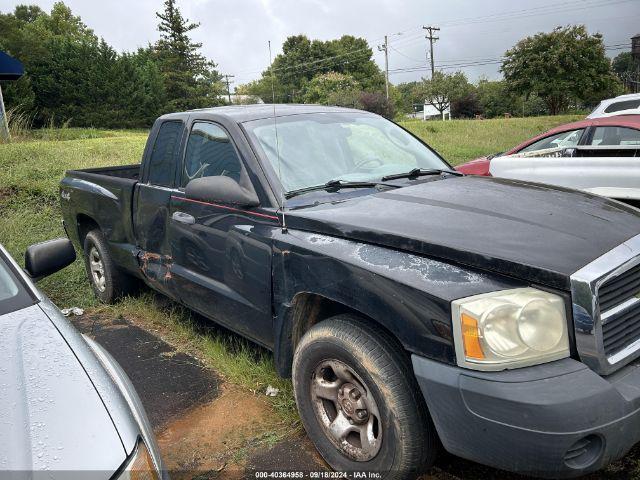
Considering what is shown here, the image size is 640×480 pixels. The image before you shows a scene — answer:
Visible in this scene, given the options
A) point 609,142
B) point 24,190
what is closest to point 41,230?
point 24,190

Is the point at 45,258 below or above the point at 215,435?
above

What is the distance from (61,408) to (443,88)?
227 feet

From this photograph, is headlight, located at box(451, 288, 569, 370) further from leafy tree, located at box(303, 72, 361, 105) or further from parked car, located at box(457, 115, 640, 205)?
leafy tree, located at box(303, 72, 361, 105)

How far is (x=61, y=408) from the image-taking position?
1.55 metres

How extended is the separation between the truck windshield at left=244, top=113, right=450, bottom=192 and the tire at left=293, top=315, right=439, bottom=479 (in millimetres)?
965

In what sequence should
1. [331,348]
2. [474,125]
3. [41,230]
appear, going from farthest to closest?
[474,125], [41,230], [331,348]

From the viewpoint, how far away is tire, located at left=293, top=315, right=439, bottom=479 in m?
2.13

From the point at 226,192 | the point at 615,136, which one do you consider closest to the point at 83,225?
the point at 226,192

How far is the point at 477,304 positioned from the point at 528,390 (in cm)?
34

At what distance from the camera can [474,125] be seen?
2619 cm

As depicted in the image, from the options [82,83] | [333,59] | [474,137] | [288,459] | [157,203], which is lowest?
[288,459]

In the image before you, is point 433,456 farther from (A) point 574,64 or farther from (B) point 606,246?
(A) point 574,64

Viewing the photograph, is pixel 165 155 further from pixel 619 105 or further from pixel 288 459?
pixel 619 105

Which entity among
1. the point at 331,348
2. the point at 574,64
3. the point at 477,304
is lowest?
the point at 331,348
